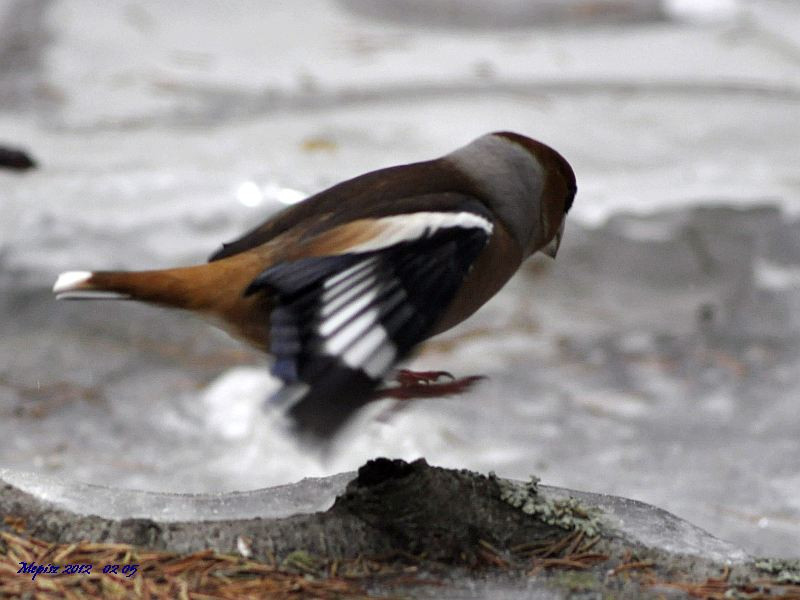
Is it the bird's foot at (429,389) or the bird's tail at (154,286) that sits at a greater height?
the bird's tail at (154,286)

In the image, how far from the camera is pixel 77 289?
257 centimetres

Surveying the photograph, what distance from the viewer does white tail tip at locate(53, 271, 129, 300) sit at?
8.42ft

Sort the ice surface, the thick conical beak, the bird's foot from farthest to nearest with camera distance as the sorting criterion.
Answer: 1. the thick conical beak
2. the bird's foot
3. the ice surface

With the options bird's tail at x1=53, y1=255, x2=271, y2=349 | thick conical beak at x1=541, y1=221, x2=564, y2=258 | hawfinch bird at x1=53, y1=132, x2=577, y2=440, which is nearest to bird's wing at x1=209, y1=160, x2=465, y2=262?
hawfinch bird at x1=53, y1=132, x2=577, y2=440

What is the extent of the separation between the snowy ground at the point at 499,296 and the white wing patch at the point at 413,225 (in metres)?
0.54

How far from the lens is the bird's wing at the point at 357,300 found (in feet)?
6.80

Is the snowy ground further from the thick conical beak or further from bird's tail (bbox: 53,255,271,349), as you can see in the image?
the thick conical beak

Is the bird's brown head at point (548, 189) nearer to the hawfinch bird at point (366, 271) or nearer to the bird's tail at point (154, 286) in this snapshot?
the hawfinch bird at point (366, 271)

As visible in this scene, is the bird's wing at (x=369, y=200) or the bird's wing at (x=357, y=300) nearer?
the bird's wing at (x=357, y=300)

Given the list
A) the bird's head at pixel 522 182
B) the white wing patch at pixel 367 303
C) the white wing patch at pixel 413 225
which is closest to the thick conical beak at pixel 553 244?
the bird's head at pixel 522 182

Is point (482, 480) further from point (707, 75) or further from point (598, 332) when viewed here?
point (707, 75)

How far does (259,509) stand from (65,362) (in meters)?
3.11

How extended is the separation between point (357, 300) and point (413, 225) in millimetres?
289

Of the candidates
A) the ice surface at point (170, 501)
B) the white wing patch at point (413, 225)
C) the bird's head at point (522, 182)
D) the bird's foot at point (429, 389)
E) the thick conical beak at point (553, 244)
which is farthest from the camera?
the thick conical beak at point (553, 244)
